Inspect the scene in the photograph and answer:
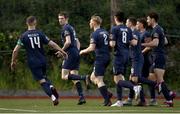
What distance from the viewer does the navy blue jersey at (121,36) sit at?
1717 centimetres

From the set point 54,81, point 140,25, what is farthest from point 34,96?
point 140,25

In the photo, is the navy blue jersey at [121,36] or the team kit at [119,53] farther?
the navy blue jersey at [121,36]

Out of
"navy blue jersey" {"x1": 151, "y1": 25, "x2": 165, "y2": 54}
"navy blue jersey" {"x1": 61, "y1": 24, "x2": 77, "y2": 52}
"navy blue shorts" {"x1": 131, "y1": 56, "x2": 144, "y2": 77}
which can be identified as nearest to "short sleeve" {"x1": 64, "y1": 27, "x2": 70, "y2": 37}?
"navy blue jersey" {"x1": 61, "y1": 24, "x2": 77, "y2": 52}

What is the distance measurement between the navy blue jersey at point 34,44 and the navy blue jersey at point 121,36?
1544mm

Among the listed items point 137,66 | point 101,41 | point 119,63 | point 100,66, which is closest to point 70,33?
point 101,41

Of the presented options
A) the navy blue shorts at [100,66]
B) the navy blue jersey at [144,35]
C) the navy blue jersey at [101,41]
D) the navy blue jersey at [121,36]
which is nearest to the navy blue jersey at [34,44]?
the navy blue jersey at [101,41]

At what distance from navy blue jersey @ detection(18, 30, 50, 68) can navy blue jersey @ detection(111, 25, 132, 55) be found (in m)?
1.54

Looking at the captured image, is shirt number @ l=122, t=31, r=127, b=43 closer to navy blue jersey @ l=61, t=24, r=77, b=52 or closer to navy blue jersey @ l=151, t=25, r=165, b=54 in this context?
navy blue jersey @ l=151, t=25, r=165, b=54

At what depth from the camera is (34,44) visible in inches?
666

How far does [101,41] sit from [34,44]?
1.65 meters

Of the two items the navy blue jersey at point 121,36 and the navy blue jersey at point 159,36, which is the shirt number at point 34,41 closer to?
the navy blue jersey at point 121,36

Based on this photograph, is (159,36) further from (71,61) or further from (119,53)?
(71,61)

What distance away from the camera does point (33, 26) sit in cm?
1695

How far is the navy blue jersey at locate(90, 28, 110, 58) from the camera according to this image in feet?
57.4
